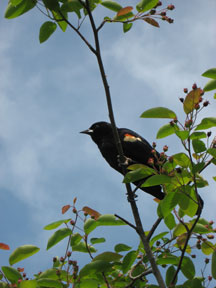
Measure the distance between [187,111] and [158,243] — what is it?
1.09m

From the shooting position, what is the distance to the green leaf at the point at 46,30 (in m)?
2.61

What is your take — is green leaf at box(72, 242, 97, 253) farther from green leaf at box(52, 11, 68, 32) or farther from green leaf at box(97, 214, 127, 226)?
green leaf at box(52, 11, 68, 32)

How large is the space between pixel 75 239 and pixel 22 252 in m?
0.41

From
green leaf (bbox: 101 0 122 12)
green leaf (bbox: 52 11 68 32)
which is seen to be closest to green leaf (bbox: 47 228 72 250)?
green leaf (bbox: 52 11 68 32)

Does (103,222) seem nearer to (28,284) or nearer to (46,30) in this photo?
(28,284)

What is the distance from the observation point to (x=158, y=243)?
279 centimetres

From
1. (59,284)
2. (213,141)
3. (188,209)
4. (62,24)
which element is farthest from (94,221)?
(62,24)

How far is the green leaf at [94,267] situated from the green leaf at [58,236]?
0.85ft

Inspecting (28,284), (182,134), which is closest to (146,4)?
(182,134)

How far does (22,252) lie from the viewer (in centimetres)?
241

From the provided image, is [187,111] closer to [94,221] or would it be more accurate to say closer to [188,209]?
[188,209]

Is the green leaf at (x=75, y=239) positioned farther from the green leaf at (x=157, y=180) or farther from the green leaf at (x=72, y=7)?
the green leaf at (x=72, y=7)

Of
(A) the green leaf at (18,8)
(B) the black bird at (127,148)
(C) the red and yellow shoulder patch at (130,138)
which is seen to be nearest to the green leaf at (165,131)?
(A) the green leaf at (18,8)

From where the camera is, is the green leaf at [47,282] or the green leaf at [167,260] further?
the green leaf at [167,260]
